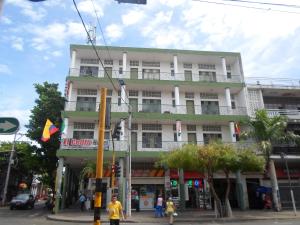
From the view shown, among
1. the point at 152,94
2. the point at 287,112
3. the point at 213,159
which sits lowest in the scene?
the point at 213,159

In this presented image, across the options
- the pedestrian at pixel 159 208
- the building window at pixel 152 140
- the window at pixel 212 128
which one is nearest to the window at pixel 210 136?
the window at pixel 212 128

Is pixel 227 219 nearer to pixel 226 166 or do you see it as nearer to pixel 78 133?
pixel 226 166

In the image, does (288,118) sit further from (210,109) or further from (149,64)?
(149,64)

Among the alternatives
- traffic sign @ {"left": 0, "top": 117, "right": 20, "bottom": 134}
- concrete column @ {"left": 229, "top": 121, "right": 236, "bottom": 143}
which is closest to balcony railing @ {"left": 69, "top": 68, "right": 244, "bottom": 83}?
concrete column @ {"left": 229, "top": 121, "right": 236, "bottom": 143}

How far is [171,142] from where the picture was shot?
28109mm

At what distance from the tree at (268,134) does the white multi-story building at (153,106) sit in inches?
106

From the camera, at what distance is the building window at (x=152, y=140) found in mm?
28484

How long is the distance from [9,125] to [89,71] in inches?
1035

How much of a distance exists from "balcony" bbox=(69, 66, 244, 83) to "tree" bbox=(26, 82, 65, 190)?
3833 mm

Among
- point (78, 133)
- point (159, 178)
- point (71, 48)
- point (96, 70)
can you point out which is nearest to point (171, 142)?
point (159, 178)

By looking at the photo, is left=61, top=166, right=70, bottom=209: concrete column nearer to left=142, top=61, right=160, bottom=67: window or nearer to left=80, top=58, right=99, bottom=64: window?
left=80, top=58, right=99, bottom=64: window

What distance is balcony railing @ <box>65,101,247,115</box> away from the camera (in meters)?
28.5

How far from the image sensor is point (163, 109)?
98.3 feet

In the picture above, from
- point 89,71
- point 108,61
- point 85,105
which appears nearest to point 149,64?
point 108,61
